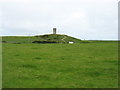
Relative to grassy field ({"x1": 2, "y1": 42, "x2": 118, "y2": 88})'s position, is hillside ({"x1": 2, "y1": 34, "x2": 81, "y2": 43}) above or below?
above

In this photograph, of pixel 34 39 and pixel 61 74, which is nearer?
pixel 61 74

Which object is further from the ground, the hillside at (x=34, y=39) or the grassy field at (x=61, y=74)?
the hillside at (x=34, y=39)

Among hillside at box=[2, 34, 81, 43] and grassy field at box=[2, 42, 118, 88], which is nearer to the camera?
grassy field at box=[2, 42, 118, 88]

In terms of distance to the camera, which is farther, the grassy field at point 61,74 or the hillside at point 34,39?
the hillside at point 34,39

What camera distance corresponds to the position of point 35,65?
2366 centimetres

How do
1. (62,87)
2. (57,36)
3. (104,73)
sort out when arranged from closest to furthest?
(62,87) < (104,73) < (57,36)

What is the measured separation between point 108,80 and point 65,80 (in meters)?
3.36

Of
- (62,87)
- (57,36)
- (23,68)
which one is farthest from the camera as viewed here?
Answer: (57,36)

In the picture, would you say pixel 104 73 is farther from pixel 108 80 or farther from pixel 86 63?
pixel 86 63

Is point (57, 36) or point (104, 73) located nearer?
point (104, 73)

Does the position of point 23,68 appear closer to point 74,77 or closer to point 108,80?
point 74,77

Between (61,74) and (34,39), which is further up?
(34,39)

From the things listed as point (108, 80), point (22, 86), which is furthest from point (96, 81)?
point (22, 86)

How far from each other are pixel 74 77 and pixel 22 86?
16.1 ft
